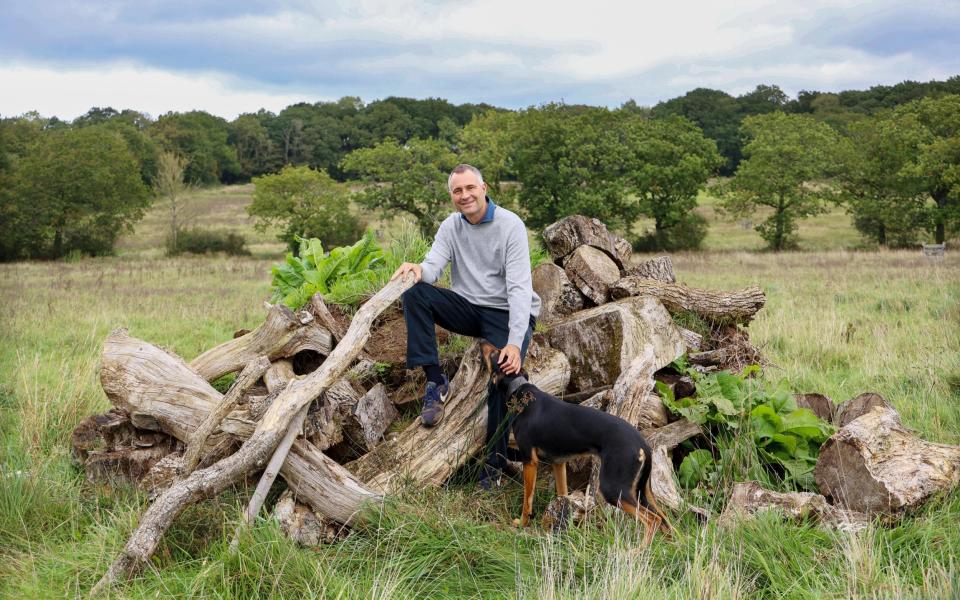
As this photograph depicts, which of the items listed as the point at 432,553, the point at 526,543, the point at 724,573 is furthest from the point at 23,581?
the point at 724,573

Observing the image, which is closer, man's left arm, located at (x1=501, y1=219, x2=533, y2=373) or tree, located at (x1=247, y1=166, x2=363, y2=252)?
man's left arm, located at (x1=501, y1=219, x2=533, y2=373)

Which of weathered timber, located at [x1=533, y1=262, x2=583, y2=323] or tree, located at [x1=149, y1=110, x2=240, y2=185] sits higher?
tree, located at [x1=149, y1=110, x2=240, y2=185]

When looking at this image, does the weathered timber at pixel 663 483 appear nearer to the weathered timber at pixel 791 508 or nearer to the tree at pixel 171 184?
the weathered timber at pixel 791 508

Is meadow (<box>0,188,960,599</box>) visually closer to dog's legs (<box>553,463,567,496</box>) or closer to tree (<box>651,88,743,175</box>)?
dog's legs (<box>553,463,567,496</box>)

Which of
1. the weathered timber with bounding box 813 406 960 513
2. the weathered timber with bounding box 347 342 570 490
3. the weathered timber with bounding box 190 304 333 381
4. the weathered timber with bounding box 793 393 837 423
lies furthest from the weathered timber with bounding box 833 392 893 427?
the weathered timber with bounding box 190 304 333 381

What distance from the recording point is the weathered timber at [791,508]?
4361mm

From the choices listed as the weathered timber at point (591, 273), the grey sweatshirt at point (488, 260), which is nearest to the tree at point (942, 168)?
the weathered timber at point (591, 273)

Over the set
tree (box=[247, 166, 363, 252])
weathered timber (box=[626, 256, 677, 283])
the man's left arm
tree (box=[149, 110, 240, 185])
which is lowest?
tree (box=[247, 166, 363, 252])

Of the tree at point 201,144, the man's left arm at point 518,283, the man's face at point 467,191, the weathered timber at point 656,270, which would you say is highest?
the tree at point 201,144

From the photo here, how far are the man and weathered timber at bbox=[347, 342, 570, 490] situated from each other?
11cm

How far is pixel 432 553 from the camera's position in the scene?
4.12 meters

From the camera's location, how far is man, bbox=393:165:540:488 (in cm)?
548

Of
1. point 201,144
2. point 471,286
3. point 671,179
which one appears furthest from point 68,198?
point 471,286

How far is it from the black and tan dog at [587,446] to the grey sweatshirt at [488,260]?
0.92 meters
